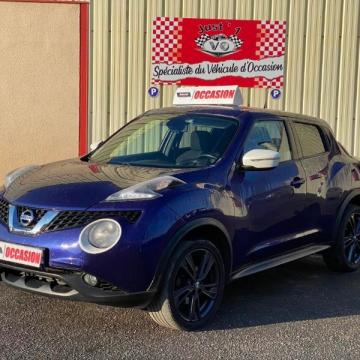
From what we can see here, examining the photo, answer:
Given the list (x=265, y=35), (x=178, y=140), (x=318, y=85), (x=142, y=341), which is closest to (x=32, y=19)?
(x=265, y=35)

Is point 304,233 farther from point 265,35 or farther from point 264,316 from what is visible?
point 265,35

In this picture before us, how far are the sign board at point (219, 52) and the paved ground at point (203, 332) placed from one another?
17.8 ft

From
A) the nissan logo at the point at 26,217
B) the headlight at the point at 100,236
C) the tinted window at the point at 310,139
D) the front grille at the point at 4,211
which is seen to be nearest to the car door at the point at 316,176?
the tinted window at the point at 310,139

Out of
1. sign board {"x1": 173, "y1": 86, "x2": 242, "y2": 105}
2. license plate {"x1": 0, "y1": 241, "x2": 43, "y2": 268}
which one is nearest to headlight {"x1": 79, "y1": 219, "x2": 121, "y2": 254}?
license plate {"x1": 0, "y1": 241, "x2": 43, "y2": 268}

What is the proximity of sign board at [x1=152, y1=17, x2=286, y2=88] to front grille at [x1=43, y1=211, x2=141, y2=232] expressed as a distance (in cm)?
639

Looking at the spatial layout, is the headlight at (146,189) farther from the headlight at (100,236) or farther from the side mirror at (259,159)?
the side mirror at (259,159)

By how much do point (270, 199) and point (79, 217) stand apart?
1.73 metres

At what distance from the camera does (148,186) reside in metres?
4.12

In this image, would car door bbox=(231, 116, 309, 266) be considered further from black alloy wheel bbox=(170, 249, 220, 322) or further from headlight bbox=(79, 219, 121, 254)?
headlight bbox=(79, 219, 121, 254)

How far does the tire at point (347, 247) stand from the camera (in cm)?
606

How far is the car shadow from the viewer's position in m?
4.75

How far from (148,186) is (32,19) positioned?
6.55 m

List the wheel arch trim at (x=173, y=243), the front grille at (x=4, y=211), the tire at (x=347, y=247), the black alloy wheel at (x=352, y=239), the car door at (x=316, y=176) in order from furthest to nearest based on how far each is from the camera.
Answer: the black alloy wheel at (x=352, y=239) → the tire at (x=347, y=247) → the car door at (x=316, y=176) → the front grille at (x=4, y=211) → the wheel arch trim at (x=173, y=243)

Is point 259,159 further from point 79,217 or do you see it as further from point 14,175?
point 14,175
